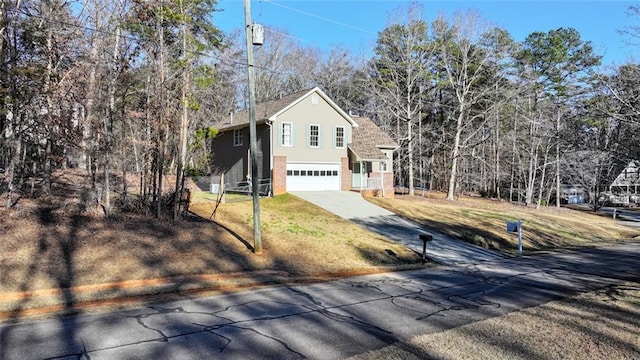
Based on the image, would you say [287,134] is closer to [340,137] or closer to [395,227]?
[340,137]

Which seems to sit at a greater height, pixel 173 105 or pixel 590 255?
pixel 173 105

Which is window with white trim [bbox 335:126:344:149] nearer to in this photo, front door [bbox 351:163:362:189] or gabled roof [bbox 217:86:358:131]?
gabled roof [bbox 217:86:358:131]

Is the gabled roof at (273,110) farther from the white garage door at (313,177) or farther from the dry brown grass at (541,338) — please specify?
the dry brown grass at (541,338)

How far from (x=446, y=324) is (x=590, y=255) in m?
14.0

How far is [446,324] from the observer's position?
265 inches

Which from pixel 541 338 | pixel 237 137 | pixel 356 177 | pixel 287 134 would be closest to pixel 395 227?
pixel 287 134

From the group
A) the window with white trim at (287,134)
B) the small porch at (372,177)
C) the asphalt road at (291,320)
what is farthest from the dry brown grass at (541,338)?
the small porch at (372,177)

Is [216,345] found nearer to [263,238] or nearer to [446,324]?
[446,324]

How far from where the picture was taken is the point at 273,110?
94.4ft

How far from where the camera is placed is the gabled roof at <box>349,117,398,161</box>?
30.2 m

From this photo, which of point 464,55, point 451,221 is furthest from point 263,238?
point 464,55

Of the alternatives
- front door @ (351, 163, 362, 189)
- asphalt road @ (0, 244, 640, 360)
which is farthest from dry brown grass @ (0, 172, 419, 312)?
front door @ (351, 163, 362, 189)

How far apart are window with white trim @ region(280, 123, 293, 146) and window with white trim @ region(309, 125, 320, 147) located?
4.65 feet

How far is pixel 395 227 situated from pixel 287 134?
1061cm
